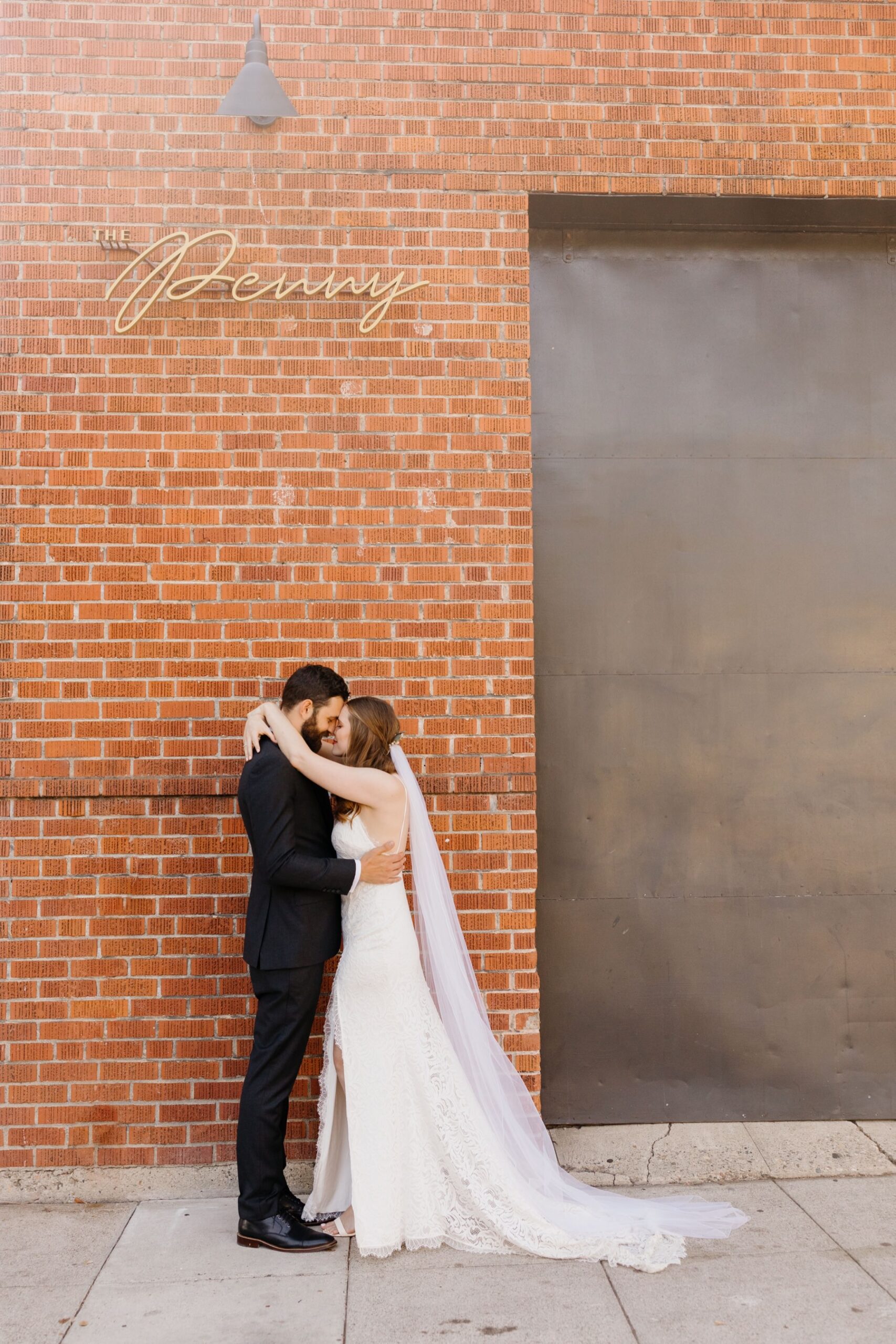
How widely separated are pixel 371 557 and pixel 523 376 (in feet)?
3.61

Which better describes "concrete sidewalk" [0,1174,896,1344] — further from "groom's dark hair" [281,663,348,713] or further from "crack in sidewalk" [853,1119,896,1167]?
"groom's dark hair" [281,663,348,713]

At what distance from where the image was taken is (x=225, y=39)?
4.70 m

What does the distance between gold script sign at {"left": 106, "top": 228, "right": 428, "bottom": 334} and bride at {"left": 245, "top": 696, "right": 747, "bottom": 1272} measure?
1889mm

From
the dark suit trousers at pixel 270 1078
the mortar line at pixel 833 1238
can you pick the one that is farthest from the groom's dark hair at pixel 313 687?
the mortar line at pixel 833 1238

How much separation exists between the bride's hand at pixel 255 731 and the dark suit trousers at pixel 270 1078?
845 millimetres

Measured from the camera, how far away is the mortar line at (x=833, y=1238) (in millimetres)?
3523

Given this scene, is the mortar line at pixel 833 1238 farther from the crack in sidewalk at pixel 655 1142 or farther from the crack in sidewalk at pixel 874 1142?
the crack in sidewalk at pixel 655 1142

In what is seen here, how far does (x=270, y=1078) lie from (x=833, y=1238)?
7.32 ft

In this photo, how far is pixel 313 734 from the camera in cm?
411

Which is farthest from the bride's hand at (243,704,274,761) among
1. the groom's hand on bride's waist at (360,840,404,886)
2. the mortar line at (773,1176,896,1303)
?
the mortar line at (773,1176,896,1303)

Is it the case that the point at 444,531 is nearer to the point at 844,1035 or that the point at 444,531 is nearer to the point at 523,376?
the point at 523,376

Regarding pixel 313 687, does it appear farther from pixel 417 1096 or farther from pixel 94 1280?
pixel 94 1280

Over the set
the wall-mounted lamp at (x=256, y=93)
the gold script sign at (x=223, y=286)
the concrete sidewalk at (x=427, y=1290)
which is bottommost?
the concrete sidewalk at (x=427, y=1290)

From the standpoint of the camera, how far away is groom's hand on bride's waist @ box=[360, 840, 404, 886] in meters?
3.96
